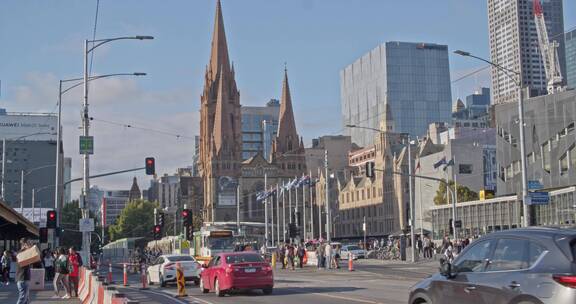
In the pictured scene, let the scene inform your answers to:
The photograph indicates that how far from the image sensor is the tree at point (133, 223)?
16188 centimetres

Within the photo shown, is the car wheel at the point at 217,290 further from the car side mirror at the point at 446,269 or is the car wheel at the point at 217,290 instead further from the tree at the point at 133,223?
the tree at the point at 133,223

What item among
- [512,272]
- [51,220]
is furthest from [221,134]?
[512,272]

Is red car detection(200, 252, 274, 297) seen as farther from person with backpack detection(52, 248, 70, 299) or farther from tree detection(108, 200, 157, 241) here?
tree detection(108, 200, 157, 241)

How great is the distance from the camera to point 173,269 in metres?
31.8

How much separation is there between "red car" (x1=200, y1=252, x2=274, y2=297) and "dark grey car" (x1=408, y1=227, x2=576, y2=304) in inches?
553

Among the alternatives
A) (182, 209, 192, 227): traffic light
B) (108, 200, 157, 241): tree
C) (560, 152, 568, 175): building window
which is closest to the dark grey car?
(182, 209, 192, 227): traffic light

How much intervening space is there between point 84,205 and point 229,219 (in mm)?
116372

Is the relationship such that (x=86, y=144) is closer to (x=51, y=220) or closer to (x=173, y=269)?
(x=51, y=220)

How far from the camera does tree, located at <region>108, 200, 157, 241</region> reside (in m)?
162

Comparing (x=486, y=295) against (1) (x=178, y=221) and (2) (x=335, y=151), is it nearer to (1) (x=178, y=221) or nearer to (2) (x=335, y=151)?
(1) (x=178, y=221)

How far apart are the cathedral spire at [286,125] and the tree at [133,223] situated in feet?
102

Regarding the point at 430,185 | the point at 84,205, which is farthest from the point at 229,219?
the point at 84,205

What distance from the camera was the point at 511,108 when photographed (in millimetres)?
64938

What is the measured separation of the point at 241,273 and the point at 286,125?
135245mm
